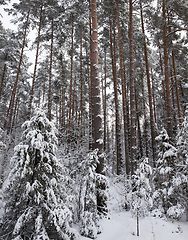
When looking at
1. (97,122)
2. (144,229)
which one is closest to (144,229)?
(144,229)

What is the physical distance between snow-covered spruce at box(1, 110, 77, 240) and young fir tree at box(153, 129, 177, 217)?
338cm

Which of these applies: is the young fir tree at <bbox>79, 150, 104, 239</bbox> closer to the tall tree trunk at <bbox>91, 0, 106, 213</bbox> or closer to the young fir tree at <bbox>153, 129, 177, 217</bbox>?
the tall tree trunk at <bbox>91, 0, 106, 213</bbox>

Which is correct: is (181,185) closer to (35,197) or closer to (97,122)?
(97,122)

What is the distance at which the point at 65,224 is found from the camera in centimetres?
355

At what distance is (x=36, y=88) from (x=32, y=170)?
22.2 meters

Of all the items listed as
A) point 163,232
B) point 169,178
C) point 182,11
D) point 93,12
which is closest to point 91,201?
point 163,232

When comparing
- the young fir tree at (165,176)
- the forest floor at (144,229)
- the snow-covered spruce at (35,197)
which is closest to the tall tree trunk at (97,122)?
the forest floor at (144,229)

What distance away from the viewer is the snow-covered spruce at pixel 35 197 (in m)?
3.23

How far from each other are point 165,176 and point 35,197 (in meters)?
4.53

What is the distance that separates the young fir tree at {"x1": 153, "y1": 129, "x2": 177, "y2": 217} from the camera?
5426mm

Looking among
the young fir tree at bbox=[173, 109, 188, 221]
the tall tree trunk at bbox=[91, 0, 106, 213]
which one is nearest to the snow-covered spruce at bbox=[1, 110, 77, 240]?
the tall tree trunk at bbox=[91, 0, 106, 213]

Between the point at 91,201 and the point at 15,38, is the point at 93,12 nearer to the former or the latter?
the point at 91,201

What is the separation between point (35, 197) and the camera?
3.34m

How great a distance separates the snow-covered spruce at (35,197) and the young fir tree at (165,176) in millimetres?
3376
